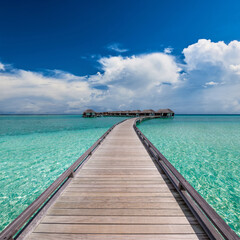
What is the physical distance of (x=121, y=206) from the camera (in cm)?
266

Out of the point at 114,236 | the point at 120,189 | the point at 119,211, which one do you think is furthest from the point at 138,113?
the point at 114,236

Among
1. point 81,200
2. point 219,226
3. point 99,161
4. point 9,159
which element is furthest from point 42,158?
point 219,226

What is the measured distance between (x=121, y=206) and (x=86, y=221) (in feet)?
2.50

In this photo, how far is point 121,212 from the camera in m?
2.50

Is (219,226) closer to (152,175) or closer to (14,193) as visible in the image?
(152,175)

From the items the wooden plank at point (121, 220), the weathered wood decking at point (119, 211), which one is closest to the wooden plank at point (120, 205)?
the weathered wood decking at point (119, 211)

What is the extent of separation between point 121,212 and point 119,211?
0.16ft

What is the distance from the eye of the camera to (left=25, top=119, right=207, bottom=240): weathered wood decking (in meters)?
2.07

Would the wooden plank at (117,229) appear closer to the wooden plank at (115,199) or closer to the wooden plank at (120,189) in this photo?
the wooden plank at (115,199)

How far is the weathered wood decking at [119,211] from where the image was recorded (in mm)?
2070

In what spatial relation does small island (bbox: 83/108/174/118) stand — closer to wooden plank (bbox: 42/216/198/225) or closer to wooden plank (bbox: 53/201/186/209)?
wooden plank (bbox: 53/201/186/209)

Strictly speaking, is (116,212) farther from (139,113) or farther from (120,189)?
(139,113)

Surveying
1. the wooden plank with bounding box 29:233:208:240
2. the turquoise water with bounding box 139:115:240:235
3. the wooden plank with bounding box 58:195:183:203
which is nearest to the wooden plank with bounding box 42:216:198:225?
the wooden plank with bounding box 29:233:208:240

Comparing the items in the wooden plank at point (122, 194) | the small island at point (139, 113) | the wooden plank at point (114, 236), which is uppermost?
the small island at point (139, 113)
